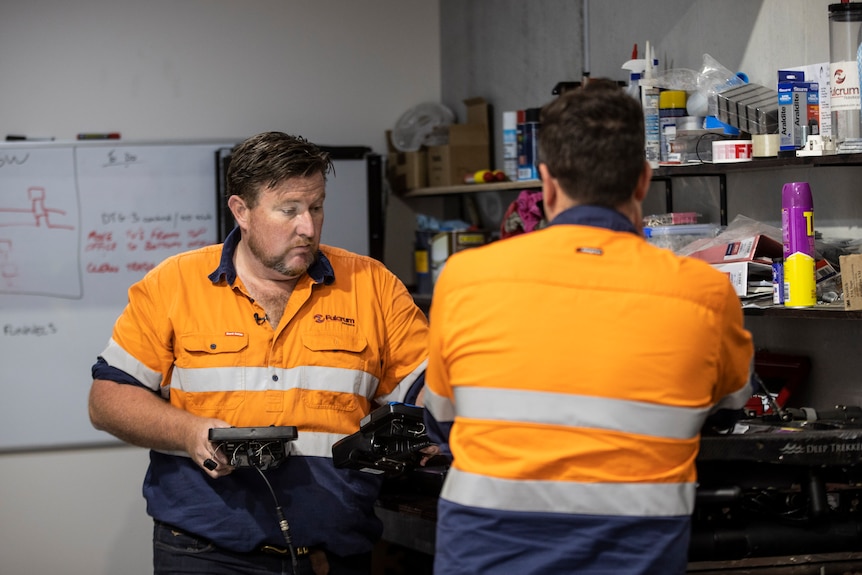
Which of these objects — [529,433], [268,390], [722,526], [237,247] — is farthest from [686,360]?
[237,247]

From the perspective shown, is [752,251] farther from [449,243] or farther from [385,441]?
[449,243]

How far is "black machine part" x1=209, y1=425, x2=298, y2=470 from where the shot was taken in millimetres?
1973

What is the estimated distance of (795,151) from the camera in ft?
7.67

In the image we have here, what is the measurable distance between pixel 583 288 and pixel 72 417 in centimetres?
334

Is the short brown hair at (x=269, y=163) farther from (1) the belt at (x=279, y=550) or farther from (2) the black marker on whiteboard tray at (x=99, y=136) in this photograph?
(2) the black marker on whiteboard tray at (x=99, y=136)

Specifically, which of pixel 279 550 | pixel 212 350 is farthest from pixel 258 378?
pixel 279 550

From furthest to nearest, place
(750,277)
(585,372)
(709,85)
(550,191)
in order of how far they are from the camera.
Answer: (709,85) → (750,277) → (550,191) → (585,372)

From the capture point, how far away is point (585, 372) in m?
1.38

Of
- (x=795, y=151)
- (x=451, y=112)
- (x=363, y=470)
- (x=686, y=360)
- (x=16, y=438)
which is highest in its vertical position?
(x=451, y=112)

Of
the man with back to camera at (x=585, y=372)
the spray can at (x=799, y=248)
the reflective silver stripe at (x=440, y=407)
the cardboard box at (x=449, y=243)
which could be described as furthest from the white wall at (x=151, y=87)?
the man with back to camera at (x=585, y=372)

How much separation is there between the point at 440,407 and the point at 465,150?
2.87 meters

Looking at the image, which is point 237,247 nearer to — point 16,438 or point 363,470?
point 363,470

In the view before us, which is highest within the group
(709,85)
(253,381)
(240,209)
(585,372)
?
(709,85)

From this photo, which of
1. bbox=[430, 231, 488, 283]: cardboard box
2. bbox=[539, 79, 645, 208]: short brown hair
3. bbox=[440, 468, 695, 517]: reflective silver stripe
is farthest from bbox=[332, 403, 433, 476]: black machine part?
bbox=[430, 231, 488, 283]: cardboard box
